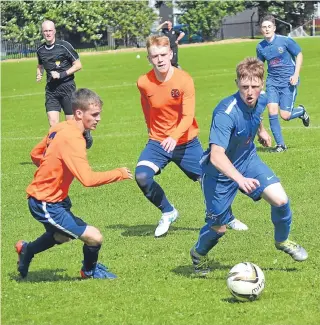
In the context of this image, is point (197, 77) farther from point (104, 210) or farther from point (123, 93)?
point (104, 210)

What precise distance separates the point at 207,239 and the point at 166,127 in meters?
2.33

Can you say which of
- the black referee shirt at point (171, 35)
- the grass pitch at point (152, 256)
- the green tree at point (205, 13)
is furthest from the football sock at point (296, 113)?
the green tree at point (205, 13)

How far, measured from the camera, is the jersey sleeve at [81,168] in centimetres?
721

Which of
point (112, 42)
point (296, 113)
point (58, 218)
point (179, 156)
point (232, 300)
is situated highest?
point (58, 218)

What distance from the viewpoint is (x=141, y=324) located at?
256 inches

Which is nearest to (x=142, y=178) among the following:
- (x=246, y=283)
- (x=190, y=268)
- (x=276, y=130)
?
(x=190, y=268)

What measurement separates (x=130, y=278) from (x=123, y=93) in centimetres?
2266

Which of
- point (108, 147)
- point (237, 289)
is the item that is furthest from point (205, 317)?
point (108, 147)

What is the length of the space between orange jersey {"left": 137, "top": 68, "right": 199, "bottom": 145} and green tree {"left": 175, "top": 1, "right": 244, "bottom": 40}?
5132 cm

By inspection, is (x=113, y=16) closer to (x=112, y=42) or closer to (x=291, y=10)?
(x=112, y=42)

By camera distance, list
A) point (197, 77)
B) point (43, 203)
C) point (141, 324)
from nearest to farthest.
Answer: point (141, 324) < point (43, 203) < point (197, 77)

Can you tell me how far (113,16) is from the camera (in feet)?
195

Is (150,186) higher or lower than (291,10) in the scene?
higher

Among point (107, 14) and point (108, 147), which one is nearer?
point (108, 147)
